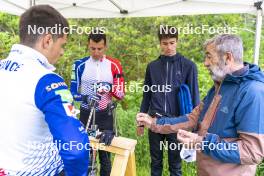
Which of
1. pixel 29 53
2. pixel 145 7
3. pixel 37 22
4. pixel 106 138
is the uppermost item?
pixel 145 7

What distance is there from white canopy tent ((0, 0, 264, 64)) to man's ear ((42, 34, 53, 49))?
2.54 m

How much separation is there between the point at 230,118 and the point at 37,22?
100cm

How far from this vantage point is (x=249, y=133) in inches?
61.7

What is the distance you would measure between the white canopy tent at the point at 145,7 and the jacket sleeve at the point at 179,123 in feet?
5.40

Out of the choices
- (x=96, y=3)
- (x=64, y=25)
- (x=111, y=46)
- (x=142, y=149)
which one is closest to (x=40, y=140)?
(x=64, y=25)

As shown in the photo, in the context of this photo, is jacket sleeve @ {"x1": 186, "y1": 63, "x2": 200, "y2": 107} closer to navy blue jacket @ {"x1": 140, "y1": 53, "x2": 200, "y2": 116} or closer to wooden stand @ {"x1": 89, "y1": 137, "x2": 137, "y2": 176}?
navy blue jacket @ {"x1": 140, "y1": 53, "x2": 200, "y2": 116}

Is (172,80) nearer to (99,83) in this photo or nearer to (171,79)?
(171,79)

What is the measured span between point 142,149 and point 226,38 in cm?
316

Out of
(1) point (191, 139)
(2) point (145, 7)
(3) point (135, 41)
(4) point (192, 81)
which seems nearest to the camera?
(1) point (191, 139)

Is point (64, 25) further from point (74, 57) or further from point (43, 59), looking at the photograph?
point (74, 57)

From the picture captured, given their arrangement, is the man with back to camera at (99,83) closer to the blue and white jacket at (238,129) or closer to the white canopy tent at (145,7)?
the white canopy tent at (145,7)

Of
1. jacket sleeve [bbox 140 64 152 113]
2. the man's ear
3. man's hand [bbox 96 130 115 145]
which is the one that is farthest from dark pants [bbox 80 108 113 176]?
the man's ear

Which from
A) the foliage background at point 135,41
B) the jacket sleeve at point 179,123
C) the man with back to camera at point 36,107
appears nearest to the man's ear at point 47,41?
the man with back to camera at point 36,107

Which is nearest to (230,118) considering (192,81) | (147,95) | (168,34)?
(192,81)
